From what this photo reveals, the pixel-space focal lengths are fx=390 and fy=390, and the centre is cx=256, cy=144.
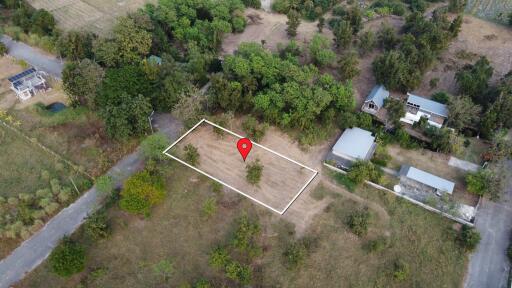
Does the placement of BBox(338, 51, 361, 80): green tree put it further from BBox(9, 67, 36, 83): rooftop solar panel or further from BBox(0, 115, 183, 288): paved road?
BBox(9, 67, 36, 83): rooftop solar panel

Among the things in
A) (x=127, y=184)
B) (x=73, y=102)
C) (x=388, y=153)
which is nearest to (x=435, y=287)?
(x=388, y=153)

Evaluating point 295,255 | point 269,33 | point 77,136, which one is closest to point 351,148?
point 295,255

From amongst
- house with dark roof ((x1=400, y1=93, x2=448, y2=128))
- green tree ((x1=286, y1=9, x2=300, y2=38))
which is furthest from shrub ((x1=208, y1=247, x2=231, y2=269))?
green tree ((x1=286, y1=9, x2=300, y2=38))

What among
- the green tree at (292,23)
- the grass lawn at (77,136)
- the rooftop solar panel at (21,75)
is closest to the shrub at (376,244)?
the grass lawn at (77,136)

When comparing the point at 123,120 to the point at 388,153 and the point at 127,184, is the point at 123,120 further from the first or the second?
the point at 388,153

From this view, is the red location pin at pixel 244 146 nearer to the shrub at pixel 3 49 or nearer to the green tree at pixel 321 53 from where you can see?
the green tree at pixel 321 53

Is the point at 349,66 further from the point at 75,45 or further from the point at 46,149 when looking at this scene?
the point at 46,149
